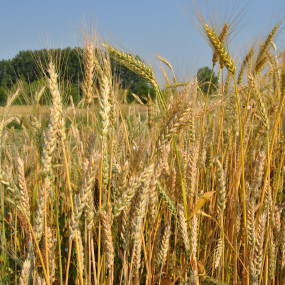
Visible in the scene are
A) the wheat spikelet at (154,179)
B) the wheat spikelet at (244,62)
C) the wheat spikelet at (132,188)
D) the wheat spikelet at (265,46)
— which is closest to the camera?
the wheat spikelet at (132,188)

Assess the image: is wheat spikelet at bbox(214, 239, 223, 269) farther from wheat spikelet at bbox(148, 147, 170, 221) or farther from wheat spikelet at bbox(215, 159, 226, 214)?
wheat spikelet at bbox(148, 147, 170, 221)

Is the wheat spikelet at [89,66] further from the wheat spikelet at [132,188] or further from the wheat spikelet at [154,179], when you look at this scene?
the wheat spikelet at [132,188]

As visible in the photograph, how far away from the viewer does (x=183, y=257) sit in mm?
1483

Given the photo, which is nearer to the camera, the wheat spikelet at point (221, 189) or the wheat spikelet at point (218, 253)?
the wheat spikelet at point (221, 189)

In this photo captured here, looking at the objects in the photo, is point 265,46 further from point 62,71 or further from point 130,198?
point 130,198

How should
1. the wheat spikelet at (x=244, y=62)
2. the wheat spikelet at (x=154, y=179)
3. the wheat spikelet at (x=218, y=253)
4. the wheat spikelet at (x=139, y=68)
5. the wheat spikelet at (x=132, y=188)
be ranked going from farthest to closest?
the wheat spikelet at (x=244, y=62)
the wheat spikelet at (x=218, y=253)
the wheat spikelet at (x=139, y=68)
the wheat spikelet at (x=154, y=179)
the wheat spikelet at (x=132, y=188)

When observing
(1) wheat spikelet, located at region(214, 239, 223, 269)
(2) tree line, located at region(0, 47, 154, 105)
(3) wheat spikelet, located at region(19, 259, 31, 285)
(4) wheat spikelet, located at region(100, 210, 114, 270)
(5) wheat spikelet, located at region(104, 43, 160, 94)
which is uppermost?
(2) tree line, located at region(0, 47, 154, 105)

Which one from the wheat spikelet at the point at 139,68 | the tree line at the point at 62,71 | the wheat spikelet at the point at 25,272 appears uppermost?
the tree line at the point at 62,71

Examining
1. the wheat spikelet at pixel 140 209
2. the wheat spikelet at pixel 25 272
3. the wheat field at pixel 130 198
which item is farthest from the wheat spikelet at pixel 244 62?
the wheat spikelet at pixel 25 272

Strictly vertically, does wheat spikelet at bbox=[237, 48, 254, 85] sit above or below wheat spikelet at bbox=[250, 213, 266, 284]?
above

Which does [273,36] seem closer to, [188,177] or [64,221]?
[188,177]

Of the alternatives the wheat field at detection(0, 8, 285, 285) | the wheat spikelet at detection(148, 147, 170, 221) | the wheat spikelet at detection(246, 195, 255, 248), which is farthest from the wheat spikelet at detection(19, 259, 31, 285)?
the wheat spikelet at detection(246, 195, 255, 248)

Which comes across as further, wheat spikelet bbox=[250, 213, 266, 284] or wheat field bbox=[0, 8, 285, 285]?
wheat spikelet bbox=[250, 213, 266, 284]

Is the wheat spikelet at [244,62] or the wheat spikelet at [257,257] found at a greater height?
the wheat spikelet at [244,62]
